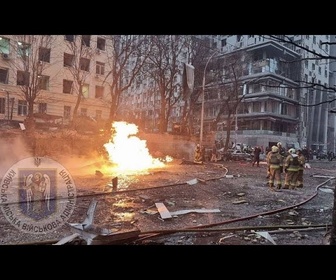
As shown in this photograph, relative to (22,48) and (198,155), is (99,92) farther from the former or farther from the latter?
(198,155)

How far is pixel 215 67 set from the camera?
2677cm

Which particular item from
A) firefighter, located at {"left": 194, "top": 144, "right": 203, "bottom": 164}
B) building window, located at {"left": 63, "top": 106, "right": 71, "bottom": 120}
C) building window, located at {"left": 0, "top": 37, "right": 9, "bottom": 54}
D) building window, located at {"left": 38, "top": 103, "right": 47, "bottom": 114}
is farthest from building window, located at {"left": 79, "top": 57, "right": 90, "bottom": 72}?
firefighter, located at {"left": 194, "top": 144, "right": 203, "bottom": 164}

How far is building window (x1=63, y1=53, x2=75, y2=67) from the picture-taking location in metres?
25.4

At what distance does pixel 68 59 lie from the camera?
25656mm

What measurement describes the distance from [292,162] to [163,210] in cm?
637

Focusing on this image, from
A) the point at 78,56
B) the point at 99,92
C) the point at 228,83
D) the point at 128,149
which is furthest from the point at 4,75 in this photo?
the point at 228,83

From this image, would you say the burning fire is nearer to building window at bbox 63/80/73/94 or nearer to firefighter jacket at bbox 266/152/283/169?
firefighter jacket at bbox 266/152/283/169

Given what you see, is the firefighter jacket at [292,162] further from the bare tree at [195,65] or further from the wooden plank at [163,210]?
the bare tree at [195,65]

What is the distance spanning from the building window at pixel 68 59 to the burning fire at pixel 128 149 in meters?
9.73

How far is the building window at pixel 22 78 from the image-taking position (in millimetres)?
22500

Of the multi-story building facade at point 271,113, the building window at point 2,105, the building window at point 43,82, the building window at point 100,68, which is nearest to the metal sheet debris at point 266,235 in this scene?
the multi-story building facade at point 271,113
